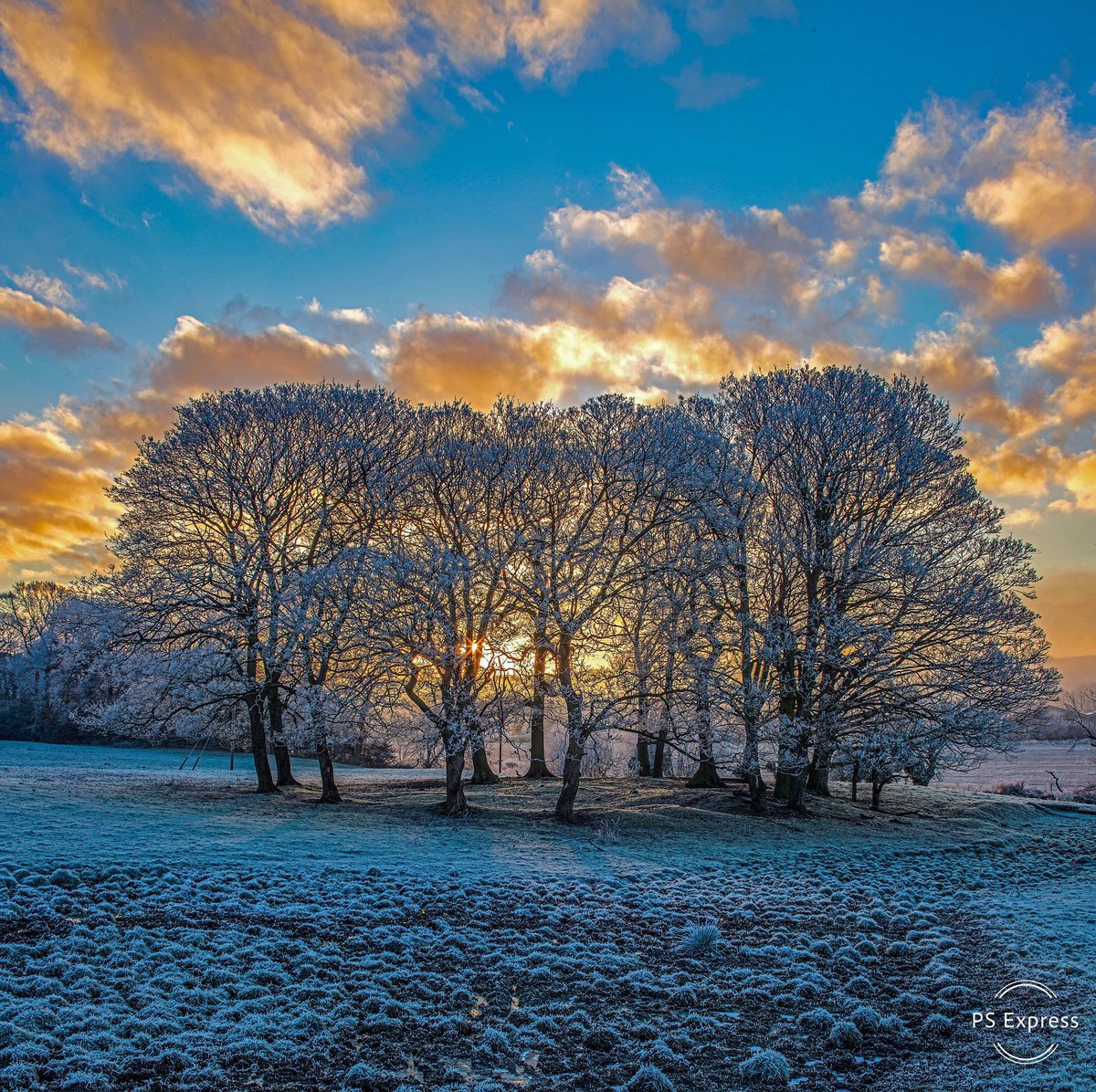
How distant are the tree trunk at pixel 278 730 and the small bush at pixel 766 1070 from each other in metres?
18.9

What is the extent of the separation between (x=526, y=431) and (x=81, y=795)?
56.5 ft

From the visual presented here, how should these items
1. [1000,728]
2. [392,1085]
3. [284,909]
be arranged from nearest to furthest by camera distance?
[392,1085] → [284,909] → [1000,728]

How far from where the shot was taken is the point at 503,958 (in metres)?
8.40

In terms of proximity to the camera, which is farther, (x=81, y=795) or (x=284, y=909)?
(x=81, y=795)

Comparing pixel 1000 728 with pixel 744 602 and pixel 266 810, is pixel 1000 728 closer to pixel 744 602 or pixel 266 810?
pixel 744 602

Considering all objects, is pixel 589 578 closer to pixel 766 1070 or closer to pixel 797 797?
pixel 797 797

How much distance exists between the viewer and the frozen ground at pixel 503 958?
580cm

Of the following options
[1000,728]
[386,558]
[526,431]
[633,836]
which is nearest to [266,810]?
[386,558]

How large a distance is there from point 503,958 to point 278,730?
19.5 meters

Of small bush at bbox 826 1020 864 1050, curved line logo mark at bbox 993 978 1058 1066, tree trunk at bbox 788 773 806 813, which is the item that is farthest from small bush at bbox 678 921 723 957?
tree trunk at bbox 788 773 806 813

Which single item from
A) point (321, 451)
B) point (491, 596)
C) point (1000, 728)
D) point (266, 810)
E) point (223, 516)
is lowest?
point (266, 810)

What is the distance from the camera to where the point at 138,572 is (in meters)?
21.3

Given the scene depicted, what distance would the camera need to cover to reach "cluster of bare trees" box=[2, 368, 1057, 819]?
63.1ft

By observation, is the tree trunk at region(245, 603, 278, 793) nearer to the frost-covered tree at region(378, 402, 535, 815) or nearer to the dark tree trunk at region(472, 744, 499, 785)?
the frost-covered tree at region(378, 402, 535, 815)
